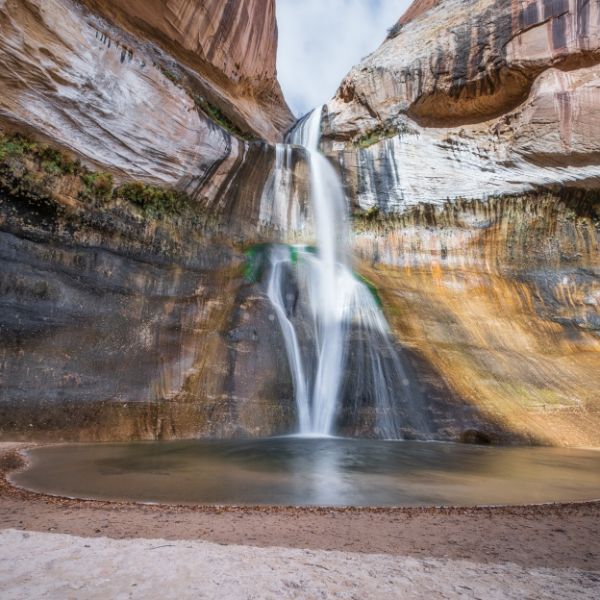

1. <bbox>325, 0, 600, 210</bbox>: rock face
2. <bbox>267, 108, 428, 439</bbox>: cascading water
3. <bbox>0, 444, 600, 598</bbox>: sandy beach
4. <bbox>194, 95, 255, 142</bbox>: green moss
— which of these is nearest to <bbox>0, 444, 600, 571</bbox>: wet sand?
<bbox>0, 444, 600, 598</bbox>: sandy beach

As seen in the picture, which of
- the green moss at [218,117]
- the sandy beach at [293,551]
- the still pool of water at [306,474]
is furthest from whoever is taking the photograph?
the green moss at [218,117]

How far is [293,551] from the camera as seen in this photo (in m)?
2.67

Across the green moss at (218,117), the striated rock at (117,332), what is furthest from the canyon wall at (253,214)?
the green moss at (218,117)

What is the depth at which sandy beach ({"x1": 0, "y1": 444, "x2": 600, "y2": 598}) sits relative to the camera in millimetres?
2113

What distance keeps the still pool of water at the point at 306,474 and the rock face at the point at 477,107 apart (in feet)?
36.5

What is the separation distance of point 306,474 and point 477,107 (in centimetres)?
1706

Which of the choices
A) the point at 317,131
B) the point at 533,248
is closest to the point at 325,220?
the point at 317,131

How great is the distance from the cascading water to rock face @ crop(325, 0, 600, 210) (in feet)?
11.5

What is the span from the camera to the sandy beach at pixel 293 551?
83.2 inches

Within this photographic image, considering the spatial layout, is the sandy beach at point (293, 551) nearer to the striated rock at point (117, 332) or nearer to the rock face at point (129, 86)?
the striated rock at point (117, 332)

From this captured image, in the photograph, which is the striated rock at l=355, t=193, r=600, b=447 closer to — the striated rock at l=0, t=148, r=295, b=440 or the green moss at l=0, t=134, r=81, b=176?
the striated rock at l=0, t=148, r=295, b=440

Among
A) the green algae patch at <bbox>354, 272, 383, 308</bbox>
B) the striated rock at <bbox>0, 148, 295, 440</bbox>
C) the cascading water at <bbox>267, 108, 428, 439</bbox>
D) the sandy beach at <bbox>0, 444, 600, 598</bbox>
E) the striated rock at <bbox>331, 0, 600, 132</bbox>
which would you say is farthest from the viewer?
the striated rock at <bbox>331, 0, 600, 132</bbox>

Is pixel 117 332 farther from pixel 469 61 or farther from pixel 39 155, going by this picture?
pixel 469 61

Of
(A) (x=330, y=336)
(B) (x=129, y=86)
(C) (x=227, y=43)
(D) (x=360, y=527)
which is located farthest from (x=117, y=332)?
(C) (x=227, y=43)
